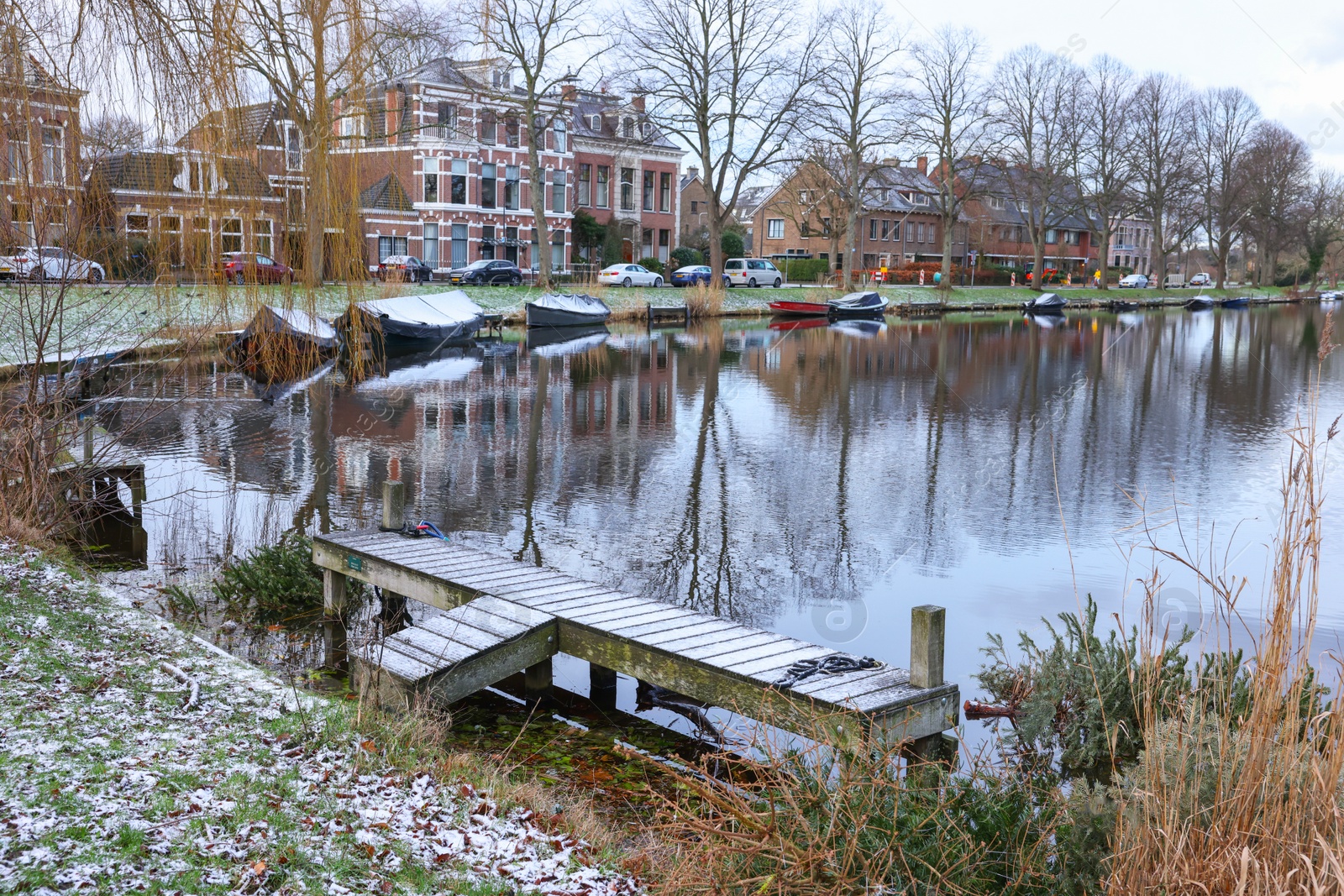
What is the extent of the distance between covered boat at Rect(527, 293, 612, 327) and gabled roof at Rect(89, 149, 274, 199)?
1134 inches

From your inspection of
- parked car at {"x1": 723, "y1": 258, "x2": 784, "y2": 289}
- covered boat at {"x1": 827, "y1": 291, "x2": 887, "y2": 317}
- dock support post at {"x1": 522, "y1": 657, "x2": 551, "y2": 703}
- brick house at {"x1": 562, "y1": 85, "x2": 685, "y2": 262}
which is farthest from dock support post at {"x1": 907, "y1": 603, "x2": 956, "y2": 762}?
brick house at {"x1": 562, "y1": 85, "x2": 685, "y2": 262}

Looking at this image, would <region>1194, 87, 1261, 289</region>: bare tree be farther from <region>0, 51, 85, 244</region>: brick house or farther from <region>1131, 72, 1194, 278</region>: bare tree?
<region>0, 51, 85, 244</region>: brick house

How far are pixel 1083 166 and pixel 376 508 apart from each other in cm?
5281

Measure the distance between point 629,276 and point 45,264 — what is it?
41692mm

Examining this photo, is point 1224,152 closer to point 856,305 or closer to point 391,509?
point 856,305

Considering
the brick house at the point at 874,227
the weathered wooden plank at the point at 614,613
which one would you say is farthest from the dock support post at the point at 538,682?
the brick house at the point at 874,227

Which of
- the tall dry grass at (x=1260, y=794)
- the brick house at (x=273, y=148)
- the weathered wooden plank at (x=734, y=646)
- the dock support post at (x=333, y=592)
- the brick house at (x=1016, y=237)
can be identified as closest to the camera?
the tall dry grass at (x=1260, y=794)

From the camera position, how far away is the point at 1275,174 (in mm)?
54375

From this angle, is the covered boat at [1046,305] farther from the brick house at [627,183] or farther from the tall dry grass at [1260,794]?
the tall dry grass at [1260,794]

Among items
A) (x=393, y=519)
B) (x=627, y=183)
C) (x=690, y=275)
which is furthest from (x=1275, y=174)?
(x=393, y=519)

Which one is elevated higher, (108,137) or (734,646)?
(108,137)

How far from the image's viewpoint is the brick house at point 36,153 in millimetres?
6047

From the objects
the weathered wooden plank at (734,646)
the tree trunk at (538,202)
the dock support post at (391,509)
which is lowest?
the weathered wooden plank at (734,646)

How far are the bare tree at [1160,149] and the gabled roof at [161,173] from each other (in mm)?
53976
